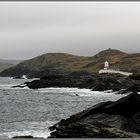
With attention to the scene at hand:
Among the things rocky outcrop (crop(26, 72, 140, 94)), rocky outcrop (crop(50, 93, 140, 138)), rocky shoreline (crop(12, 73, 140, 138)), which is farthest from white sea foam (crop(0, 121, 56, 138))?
rocky outcrop (crop(26, 72, 140, 94))

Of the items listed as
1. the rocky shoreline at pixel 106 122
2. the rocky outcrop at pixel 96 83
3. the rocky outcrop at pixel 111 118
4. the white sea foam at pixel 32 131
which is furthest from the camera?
the rocky outcrop at pixel 96 83

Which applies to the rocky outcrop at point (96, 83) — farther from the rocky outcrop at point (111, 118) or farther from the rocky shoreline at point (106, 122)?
the rocky outcrop at point (111, 118)

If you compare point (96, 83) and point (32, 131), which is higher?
point (32, 131)

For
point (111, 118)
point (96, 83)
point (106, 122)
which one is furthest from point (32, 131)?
point (96, 83)

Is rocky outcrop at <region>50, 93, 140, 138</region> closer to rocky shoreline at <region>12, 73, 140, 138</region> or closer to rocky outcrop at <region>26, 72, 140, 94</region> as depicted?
rocky shoreline at <region>12, 73, 140, 138</region>

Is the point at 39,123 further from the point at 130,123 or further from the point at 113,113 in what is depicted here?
the point at 130,123

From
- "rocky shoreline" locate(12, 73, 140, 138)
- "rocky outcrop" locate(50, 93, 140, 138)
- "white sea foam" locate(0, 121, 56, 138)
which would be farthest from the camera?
"white sea foam" locate(0, 121, 56, 138)

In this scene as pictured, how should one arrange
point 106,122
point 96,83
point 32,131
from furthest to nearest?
1. point 96,83
2. point 32,131
3. point 106,122

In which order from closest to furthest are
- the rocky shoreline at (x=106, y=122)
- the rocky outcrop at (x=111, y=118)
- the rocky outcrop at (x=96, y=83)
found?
the rocky shoreline at (x=106, y=122) → the rocky outcrop at (x=111, y=118) → the rocky outcrop at (x=96, y=83)

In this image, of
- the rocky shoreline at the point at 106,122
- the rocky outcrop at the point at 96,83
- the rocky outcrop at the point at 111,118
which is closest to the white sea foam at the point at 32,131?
the rocky shoreline at the point at 106,122

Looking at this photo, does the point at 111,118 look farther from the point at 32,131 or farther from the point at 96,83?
the point at 96,83

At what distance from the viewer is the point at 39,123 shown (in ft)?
→ 125

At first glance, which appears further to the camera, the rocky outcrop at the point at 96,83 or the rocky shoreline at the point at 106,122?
the rocky outcrop at the point at 96,83

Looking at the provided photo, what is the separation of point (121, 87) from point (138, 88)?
9381mm
